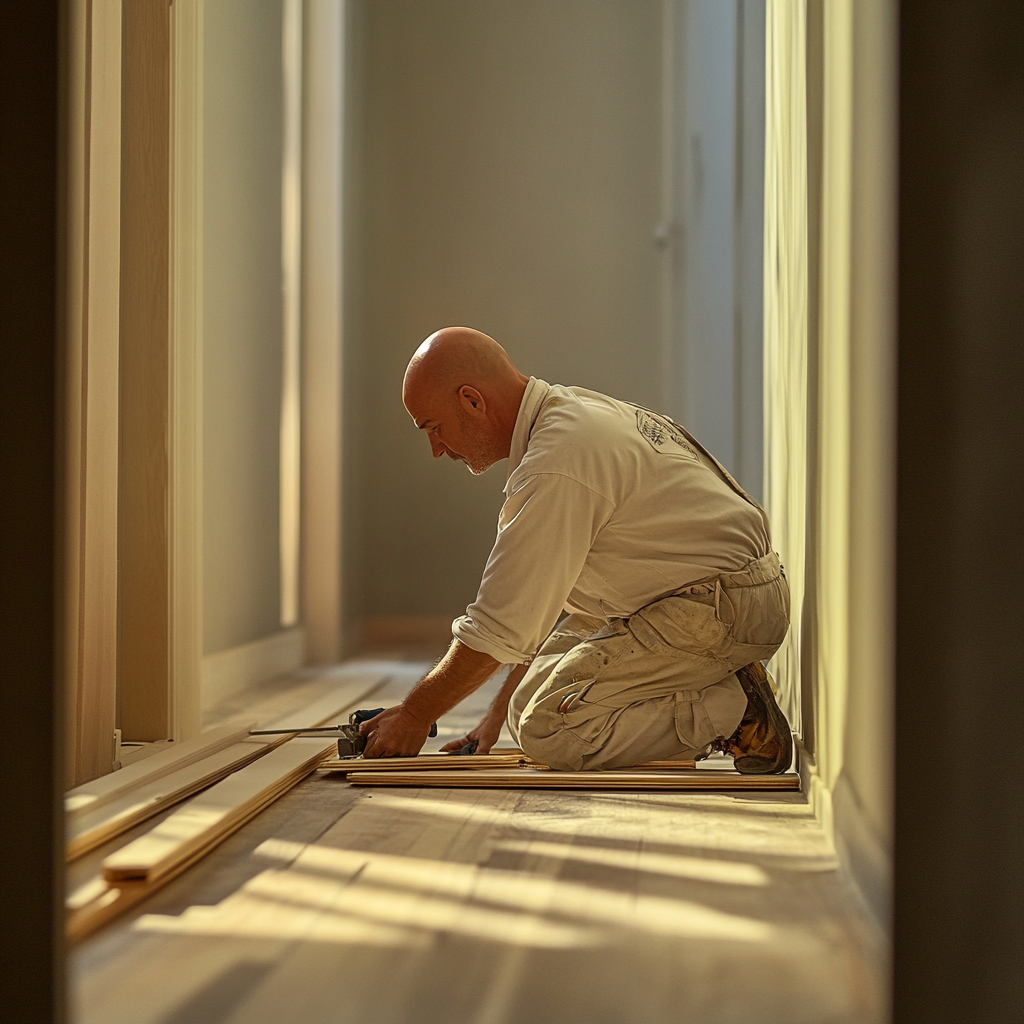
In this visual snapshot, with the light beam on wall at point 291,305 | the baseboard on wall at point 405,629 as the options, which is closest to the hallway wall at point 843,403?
the light beam on wall at point 291,305

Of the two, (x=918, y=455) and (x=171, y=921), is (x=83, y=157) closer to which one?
(x=171, y=921)

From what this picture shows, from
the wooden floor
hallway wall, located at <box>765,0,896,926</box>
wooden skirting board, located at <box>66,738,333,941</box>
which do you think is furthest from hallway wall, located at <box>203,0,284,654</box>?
the wooden floor

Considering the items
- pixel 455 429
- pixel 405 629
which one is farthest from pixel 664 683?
pixel 405 629

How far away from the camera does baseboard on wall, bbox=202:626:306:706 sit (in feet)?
11.3

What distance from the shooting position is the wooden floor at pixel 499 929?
40.1 inches

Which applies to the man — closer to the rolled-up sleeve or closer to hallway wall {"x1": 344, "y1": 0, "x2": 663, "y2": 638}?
the rolled-up sleeve

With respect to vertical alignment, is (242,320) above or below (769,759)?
above

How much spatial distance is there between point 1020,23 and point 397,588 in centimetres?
473

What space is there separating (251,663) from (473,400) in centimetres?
205

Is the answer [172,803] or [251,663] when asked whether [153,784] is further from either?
[251,663]

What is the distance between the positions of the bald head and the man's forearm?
45 centimetres

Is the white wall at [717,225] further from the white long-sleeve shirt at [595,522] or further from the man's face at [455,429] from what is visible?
the man's face at [455,429]

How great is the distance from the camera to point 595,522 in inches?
80.6

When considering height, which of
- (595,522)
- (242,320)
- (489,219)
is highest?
(489,219)
